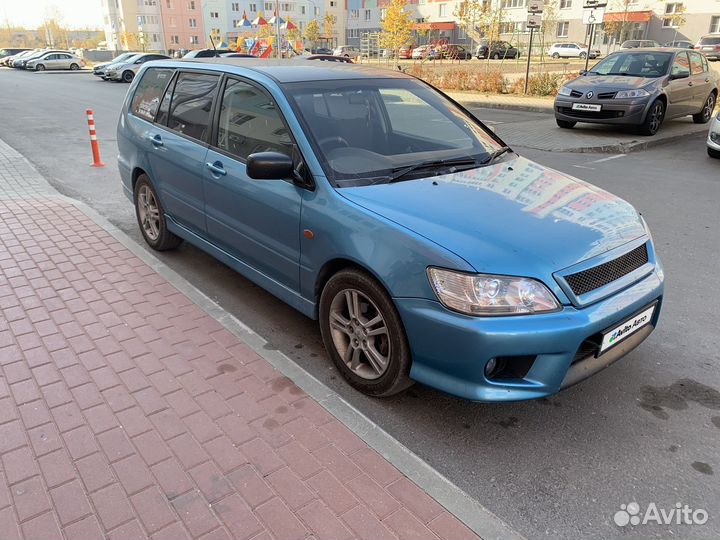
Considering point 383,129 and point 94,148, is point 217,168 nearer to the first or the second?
point 383,129

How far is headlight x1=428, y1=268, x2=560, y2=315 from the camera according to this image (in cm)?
256

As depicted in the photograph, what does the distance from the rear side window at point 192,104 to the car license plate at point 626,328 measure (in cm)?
316

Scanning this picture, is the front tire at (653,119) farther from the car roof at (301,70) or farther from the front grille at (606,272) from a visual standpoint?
the front grille at (606,272)

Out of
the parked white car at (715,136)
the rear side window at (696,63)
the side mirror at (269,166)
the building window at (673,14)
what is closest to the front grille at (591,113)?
the parked white car at (715,136)

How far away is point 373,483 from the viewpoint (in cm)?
251

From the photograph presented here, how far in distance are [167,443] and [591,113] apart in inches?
447

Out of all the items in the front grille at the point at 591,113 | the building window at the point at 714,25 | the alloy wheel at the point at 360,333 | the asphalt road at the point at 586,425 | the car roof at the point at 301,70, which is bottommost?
the asphalt road at the point at 586,425

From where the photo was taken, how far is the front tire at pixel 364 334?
9.43 ft

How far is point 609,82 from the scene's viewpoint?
11555mm

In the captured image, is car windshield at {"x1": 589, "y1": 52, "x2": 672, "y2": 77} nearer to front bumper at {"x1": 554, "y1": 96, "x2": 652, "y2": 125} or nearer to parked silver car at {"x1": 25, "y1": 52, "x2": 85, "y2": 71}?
front bumper at {"x1": 554, "y1": 96, "x2": 652, "y2": 125}

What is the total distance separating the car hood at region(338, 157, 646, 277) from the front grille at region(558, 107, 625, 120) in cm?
893

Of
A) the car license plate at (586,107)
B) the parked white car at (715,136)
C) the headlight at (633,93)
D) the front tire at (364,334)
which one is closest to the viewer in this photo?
the front tire at (364,334)

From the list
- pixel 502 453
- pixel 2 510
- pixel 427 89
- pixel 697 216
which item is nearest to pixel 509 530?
pixel 502 453

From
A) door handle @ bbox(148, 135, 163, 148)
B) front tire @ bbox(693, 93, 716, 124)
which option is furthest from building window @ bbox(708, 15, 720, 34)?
door handle @ bbox(148, 135, 163, 148)
